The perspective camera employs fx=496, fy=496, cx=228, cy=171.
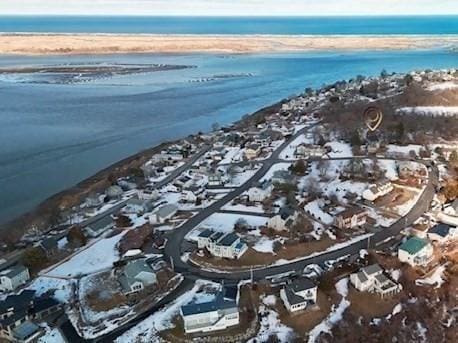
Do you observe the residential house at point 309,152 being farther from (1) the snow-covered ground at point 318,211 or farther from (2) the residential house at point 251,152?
(1) the snow-covered ground at point 318,211

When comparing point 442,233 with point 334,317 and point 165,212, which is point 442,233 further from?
point 165,212

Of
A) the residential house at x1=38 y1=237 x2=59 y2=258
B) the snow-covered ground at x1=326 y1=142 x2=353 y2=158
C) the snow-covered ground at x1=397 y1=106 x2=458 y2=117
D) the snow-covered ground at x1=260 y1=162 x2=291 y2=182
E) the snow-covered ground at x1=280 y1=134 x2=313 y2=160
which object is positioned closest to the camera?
the residential house at x1=38 y1=237 x2=59 y2=258

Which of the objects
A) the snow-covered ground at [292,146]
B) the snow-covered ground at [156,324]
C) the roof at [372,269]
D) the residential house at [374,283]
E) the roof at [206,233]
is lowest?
the snow-covered ground at [156,324]

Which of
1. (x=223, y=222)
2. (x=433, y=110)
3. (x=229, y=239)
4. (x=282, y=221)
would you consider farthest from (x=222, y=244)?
(x=433, y=110)

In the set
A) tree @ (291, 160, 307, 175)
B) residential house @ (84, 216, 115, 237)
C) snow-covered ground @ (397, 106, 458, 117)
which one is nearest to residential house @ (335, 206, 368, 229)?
tree @ (291, 160, 307, 175)

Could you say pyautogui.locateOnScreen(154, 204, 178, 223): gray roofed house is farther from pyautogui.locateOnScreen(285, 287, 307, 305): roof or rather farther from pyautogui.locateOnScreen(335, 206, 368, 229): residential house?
pyautogui.locateOnScreen(285, 287, 307, 305): roof

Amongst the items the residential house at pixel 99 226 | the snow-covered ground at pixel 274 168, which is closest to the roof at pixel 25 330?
the residential house at pixel 99 226
